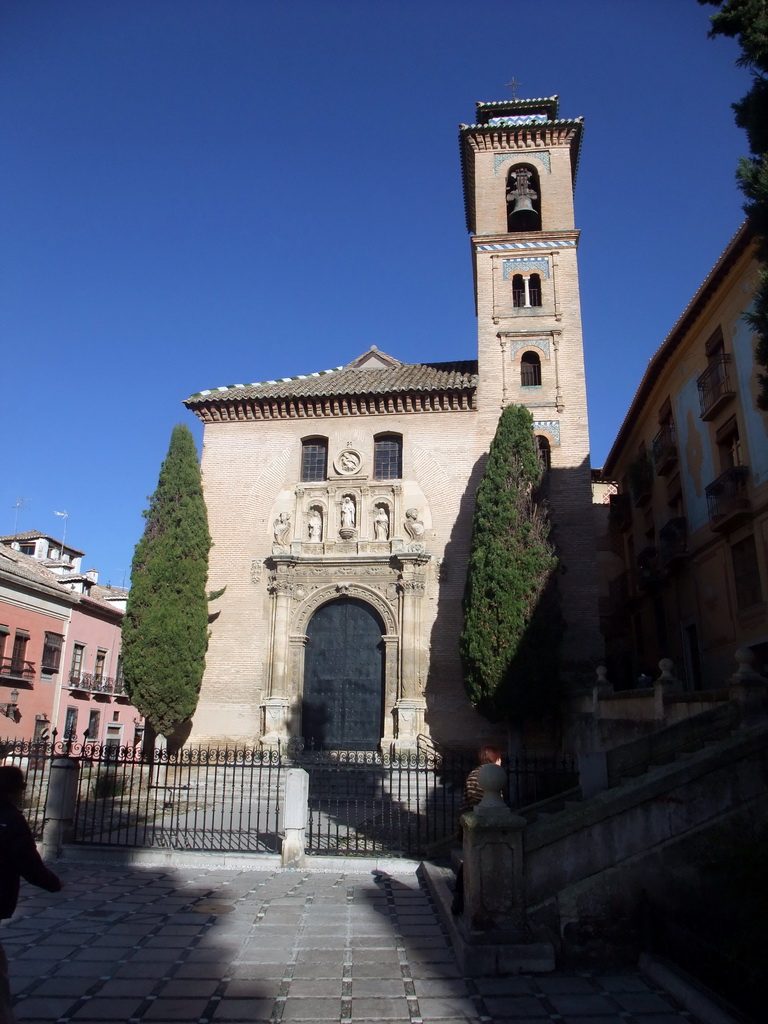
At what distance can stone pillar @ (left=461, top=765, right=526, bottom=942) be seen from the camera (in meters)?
5.57

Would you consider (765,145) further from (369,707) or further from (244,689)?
(244,689)

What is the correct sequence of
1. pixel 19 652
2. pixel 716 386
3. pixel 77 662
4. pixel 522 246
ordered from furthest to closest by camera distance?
pixel 77 662, pixel 19 652, pixel 522 246, pixel 716 386

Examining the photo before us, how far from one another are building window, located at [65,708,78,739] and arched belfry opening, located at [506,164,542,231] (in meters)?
22.4

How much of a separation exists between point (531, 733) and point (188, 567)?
867 cm

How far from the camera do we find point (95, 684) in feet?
94.3

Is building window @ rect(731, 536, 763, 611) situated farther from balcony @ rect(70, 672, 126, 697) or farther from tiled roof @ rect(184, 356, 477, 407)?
balcony @ rect(70, 672, 126, 697)

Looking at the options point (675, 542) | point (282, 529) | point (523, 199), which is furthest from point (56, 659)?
point (523, 199)

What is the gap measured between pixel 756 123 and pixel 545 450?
11.6 m

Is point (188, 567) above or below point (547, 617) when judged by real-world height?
above

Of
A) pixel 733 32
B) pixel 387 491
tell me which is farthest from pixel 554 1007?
pixel 387 491

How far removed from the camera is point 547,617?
1560 centimetres

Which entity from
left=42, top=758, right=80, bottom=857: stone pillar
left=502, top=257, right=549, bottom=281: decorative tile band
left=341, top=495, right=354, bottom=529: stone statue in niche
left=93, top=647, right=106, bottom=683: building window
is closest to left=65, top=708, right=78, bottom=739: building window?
Answer: left=93, top=647, right=106, bottom=683: building window

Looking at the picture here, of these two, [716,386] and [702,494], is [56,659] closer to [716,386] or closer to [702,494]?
[702,494]

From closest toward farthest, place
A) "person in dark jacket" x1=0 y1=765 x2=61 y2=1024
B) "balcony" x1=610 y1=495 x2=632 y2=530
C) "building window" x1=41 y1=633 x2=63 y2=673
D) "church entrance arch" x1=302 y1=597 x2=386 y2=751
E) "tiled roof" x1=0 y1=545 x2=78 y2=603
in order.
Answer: "person in dark jacket" x1=0 y1=765 x2=61 y2=1024
"church entrance arch" x1=302 y1=597 x2=386 y2=751
"tiled roof" x1=0 y1=545 x2=78 y2=603
"balcony" x1=610 y1=495 x2=632 y2=530
"building window" x1=41 y1=633 x2=63 y2=673
